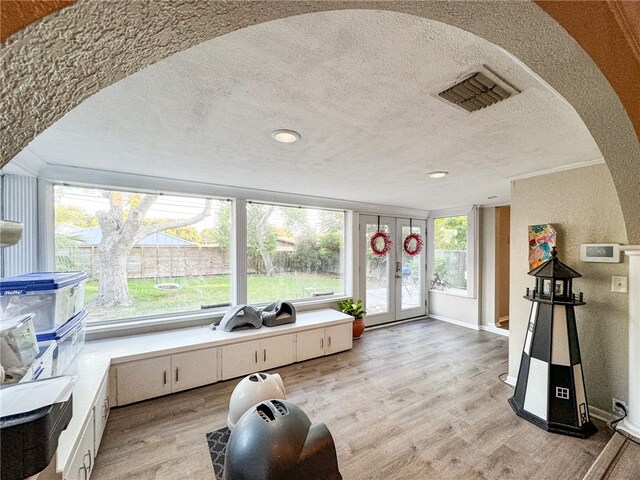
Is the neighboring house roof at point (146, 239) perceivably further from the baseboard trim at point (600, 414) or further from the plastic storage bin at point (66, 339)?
the baseboard trim at point (600, 414)

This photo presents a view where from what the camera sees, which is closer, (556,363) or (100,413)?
(100,413)

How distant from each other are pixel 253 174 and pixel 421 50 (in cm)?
213

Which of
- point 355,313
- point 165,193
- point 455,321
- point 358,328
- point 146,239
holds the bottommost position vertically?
point 455,321

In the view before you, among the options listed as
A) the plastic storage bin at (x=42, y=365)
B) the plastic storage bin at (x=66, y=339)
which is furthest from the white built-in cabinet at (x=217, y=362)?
the plastic storage bin at (x=42, y=365)

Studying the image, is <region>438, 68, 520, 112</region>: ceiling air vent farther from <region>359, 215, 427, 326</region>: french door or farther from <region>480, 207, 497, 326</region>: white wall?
<region>480, 207, 497, 326</region>: white wall

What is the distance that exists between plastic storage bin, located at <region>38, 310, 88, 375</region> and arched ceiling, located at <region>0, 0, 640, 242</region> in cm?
207

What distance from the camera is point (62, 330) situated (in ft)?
6.29

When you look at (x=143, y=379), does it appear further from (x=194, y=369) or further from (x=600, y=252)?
(x=600, y=252)

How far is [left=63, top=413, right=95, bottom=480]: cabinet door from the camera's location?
1.32 m

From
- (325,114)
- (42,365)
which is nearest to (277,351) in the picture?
(42,365)

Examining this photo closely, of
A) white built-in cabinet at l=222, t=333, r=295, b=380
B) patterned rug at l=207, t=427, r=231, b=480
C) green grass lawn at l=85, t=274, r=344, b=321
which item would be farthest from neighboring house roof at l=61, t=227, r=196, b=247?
patterned rug at l=207, t=427, r=231, b=480

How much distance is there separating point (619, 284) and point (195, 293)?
4297mm

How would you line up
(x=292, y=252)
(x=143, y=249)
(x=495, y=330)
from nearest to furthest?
(x=143, y=249) → (x=292, y=252) → (x=495, y=330)

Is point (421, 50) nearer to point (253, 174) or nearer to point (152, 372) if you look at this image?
point (253, 174)
